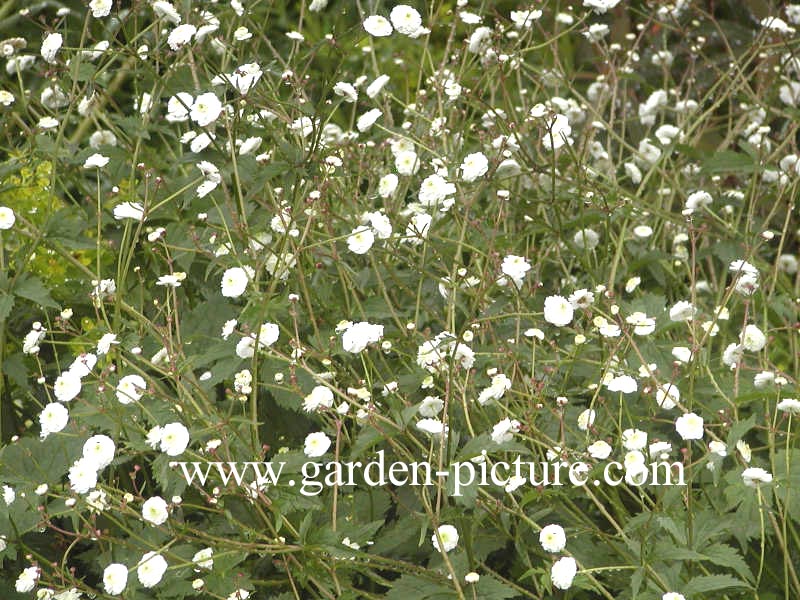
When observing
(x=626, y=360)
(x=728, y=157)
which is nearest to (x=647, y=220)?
(x=728, y=157)

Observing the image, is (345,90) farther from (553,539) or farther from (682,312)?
(553,539)

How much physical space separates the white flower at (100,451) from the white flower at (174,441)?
0.08 m

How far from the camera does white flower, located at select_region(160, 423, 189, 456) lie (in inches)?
71.4

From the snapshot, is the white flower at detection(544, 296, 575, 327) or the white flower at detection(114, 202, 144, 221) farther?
the white flower at detection(114, 202, 144, 221)

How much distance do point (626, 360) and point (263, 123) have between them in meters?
0.89

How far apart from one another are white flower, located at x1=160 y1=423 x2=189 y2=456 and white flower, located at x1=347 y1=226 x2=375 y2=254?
51 centimetres

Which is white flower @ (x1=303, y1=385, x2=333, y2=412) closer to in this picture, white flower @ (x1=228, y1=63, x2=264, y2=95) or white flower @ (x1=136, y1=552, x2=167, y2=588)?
white flower @ (x1=136, y1=552, x2=167, y2=588)

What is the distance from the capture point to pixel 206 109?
2.13m

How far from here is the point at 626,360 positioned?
2.20 meters

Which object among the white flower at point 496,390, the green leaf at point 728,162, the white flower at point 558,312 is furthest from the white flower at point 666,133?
the white flower at point 496,390

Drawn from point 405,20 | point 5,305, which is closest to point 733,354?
point 405,20

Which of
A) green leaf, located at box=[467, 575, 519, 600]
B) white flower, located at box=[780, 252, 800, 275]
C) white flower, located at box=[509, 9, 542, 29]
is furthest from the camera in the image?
A: white flower, located at box=[780, 252, 800, 275]

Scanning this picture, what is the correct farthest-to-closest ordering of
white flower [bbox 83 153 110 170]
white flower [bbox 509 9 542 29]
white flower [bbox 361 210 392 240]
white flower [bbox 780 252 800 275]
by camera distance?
white flower [bbox 780 252 800 275] < white flower [bbox 509 9 542 29] < white flower [bbox 83 153 110 170] < white flower [bbox 361 210 392 240]

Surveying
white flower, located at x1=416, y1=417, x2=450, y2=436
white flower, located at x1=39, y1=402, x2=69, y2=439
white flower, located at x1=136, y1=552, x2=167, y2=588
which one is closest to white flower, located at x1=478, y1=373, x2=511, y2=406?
white flower, located at x1=416, y1=417, x2=450, y2=436
